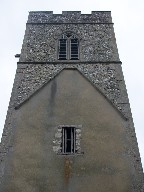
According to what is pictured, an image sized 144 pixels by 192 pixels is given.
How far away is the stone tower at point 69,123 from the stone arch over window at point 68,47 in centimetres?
3

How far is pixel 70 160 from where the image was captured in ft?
39.4

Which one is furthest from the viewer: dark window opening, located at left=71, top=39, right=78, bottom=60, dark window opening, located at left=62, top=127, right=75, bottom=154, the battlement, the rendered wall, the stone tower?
the battlement

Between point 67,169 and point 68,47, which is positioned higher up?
point 68,47

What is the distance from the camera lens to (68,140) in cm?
1276

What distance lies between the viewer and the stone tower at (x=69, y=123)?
1149 centimetres

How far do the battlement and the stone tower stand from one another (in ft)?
5.39

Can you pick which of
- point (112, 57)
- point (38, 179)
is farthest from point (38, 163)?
point (112, 57)

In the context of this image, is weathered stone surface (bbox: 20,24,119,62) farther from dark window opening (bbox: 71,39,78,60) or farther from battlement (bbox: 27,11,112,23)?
battlement (bbox: 27,11,112,23)

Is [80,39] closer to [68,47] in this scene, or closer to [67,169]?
[68,47]

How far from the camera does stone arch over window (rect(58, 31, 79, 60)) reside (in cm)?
1650

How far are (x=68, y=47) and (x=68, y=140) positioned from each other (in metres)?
5.73

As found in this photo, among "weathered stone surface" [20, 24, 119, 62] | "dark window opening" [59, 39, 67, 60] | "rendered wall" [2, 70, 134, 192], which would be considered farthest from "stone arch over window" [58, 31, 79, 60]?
"rendered wall" [2, 70, 134, 192]

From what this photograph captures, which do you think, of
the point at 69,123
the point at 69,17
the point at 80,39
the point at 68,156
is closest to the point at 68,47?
the point at 80,39

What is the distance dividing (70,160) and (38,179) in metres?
1.22
